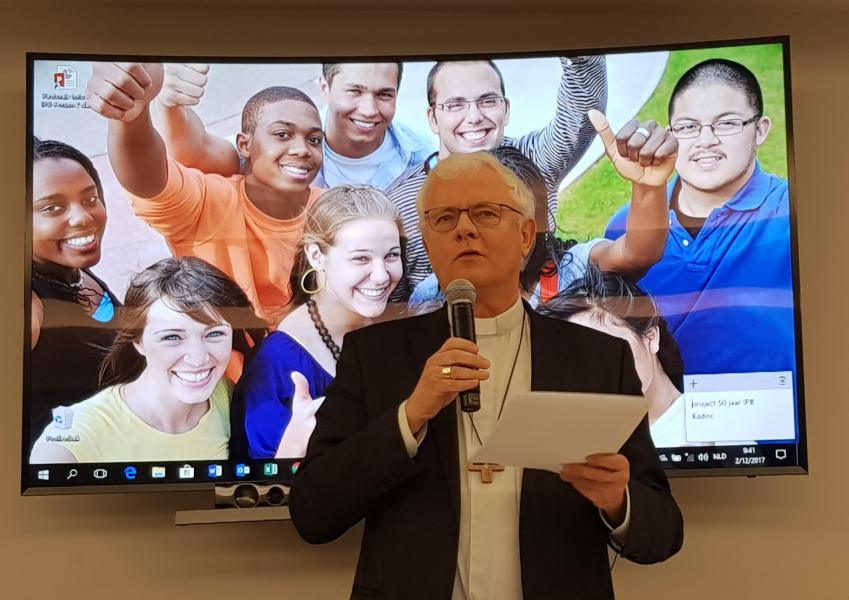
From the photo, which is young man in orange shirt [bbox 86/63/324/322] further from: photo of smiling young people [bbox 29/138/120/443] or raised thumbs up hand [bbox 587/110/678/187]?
raised thumbs up hand [bbox 587/110/678/187]

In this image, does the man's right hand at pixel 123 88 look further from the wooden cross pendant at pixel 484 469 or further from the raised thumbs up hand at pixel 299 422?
the wooden cross pendant at pixel 484 469

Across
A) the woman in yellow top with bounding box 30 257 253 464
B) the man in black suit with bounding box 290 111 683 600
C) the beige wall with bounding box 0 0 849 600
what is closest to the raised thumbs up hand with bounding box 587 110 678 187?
the beige wall with bounding box 0 0 849 600

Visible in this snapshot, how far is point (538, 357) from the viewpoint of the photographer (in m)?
1.88

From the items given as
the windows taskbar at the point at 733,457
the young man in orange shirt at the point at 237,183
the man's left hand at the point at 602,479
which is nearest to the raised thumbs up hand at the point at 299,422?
the young man in orange shirt at the point at 237,183

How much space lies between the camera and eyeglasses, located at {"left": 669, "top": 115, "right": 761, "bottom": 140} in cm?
324

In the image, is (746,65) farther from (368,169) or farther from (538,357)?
(538,357)

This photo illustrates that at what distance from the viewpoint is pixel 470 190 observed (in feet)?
6.13

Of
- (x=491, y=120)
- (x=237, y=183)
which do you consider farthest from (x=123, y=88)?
(x=491, y=120)

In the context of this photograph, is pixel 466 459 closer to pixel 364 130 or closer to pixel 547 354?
pixel 547 354

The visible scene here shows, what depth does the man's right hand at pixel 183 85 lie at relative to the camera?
3.26 metres

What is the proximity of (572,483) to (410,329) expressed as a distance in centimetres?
46

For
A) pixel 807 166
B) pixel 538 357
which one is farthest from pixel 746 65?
pixel 538 357

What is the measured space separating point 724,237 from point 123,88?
2039mm

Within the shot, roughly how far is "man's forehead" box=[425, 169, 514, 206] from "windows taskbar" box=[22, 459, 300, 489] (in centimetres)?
153
